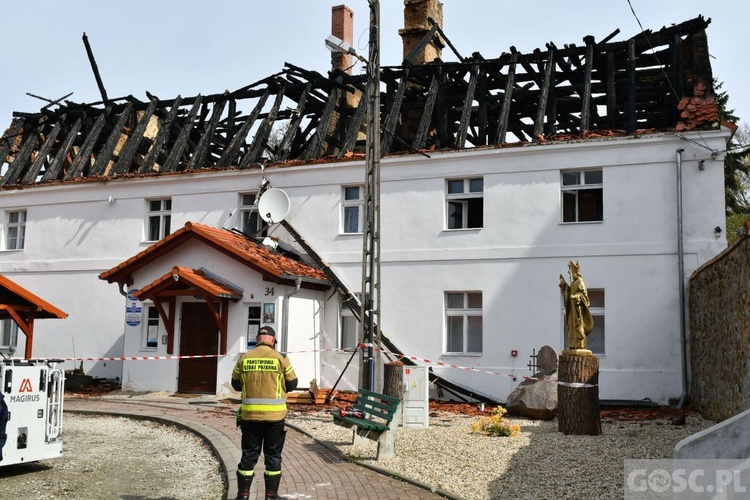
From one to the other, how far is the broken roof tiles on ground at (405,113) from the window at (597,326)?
12.3 feet

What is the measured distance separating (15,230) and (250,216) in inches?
334

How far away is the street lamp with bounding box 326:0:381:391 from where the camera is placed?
539 inches

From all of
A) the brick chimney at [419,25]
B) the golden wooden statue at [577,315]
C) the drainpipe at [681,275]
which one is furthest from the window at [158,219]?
the drainpipe at [681,275]

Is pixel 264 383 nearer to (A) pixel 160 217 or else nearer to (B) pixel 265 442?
(B) pixel 265 442

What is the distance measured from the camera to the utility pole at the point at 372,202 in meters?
13.7

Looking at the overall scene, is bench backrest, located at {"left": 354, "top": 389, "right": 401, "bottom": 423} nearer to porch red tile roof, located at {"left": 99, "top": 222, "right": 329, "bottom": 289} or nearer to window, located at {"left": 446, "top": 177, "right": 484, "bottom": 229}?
porch red tile roof, located at {"left": 99, "top": 222, "right": 329, "bottom": 289}

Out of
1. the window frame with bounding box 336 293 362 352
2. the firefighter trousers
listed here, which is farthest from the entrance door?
the firefighter trousers

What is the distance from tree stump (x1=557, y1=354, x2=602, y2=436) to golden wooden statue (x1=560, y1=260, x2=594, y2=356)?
256 millimetres

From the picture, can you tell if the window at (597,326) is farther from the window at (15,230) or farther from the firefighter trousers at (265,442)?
the window at (15,230)

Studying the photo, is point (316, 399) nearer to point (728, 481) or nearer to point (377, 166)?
point (377, 166)

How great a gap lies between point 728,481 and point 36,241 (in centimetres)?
2226

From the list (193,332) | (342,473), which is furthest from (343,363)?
(342,473)

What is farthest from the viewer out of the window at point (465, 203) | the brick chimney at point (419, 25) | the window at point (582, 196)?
the brick chimney at point (419, 25)

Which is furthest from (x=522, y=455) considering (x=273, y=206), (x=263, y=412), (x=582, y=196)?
(x=273, y=206)
